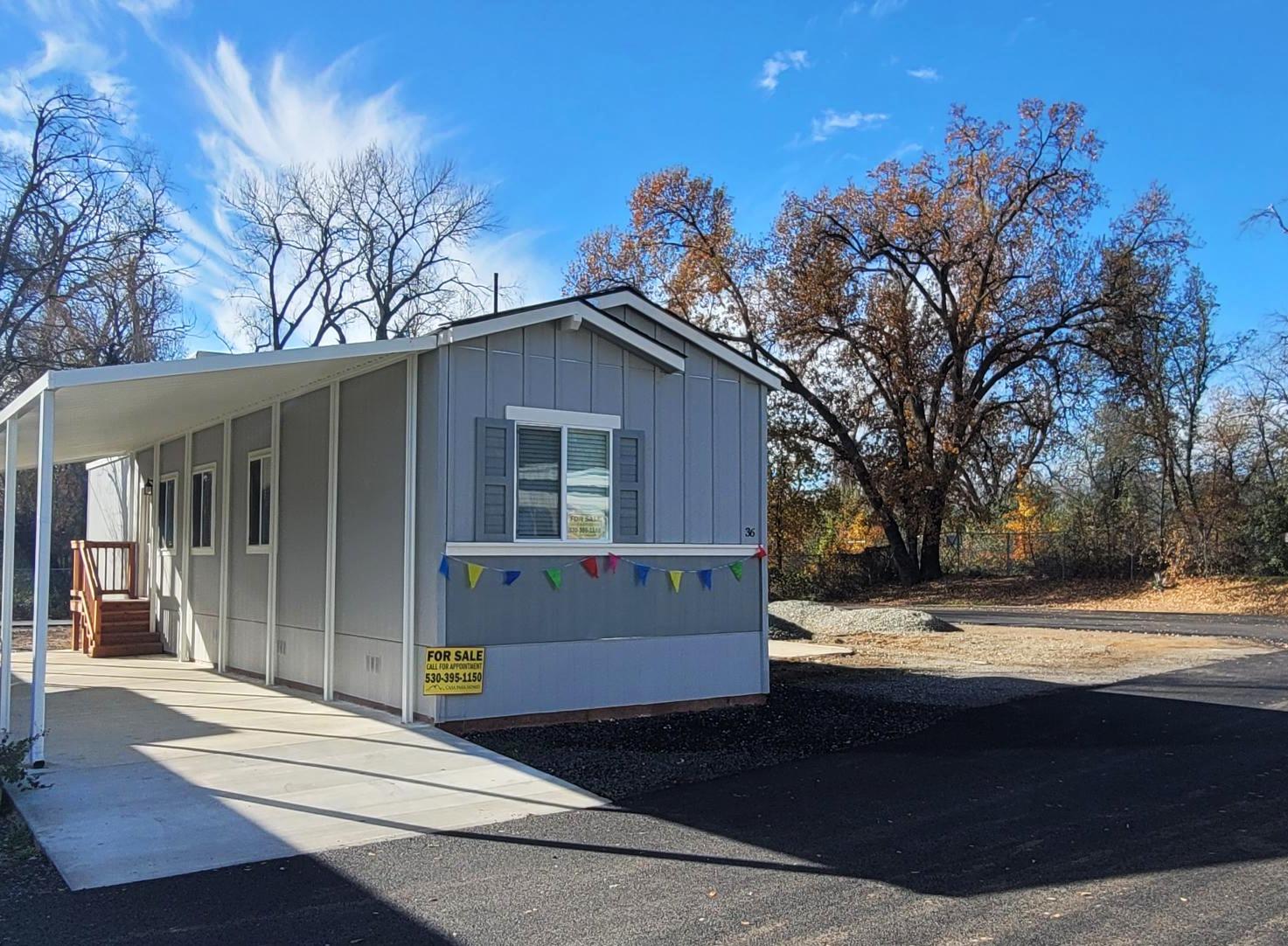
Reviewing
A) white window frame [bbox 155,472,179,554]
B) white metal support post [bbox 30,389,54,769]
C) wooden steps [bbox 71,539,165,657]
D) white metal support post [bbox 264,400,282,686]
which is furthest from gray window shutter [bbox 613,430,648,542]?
wooden steps [bbox 71,539,165,657]

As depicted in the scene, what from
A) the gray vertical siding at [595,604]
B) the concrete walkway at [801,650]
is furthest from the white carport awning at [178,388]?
the concrete walkway at [801,650]

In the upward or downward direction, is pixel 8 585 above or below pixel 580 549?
below

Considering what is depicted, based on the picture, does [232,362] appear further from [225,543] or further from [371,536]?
[225,543]

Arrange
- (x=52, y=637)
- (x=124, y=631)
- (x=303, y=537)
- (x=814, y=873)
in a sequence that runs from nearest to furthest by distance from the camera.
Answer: (x=814, y=873) → (x=303, y=537) → (x=124, y=631) → (x=52, y=637)

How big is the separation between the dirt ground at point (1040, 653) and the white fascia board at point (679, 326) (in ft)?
16.5

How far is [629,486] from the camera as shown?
29.6ft

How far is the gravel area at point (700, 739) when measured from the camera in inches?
271

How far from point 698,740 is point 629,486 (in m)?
2.22

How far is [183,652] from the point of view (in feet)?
43.5

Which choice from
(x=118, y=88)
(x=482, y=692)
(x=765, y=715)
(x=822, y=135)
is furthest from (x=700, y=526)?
(x=118, y=88)

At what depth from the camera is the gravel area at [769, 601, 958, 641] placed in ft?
58.9

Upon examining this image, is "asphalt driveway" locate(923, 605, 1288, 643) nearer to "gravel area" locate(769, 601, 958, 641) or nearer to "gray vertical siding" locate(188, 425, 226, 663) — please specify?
"gravel area" locate(769, 601, 958, 641)

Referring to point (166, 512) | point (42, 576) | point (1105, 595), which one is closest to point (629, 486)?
point (42, 576)

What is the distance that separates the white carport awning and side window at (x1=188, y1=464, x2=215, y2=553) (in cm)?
63
